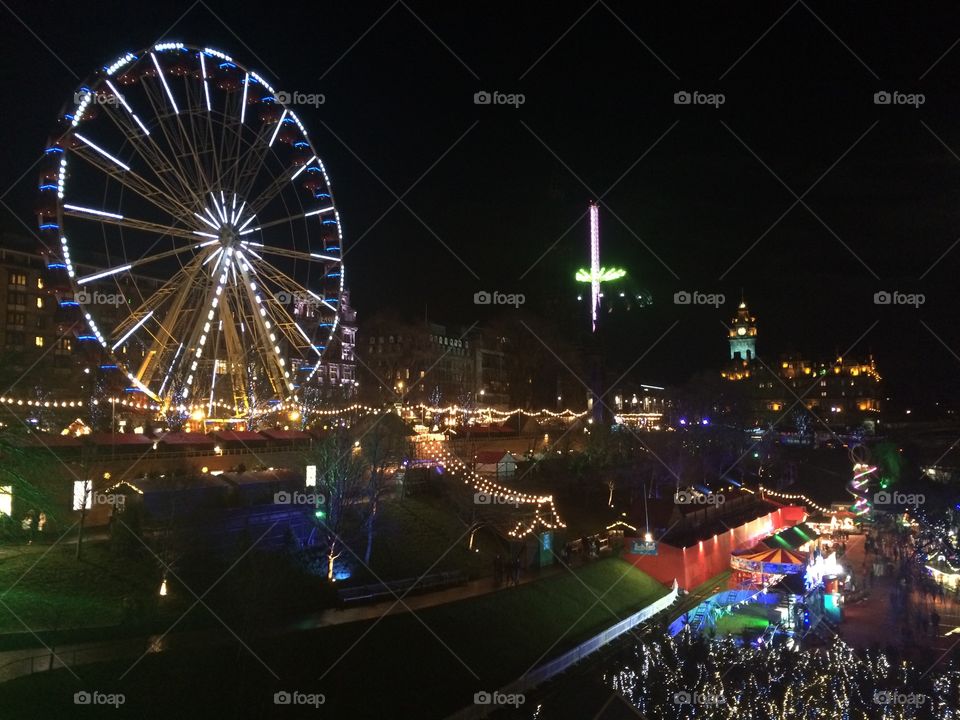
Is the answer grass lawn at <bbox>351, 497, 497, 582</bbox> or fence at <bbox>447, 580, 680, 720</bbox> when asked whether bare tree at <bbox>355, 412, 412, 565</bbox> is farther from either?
fence at <bbox>447, 580, 680, 720</bbox>

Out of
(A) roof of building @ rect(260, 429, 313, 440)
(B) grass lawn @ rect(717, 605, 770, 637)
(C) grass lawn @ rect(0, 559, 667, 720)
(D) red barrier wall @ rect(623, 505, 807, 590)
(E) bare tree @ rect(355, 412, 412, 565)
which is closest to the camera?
(C) grass lawn @ rect(0, 559, 667, 720)

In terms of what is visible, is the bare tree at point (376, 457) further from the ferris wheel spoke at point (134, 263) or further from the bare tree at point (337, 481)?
the ferris wheel spoke at point (134, 263)

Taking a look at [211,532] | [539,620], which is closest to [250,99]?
[211,532]

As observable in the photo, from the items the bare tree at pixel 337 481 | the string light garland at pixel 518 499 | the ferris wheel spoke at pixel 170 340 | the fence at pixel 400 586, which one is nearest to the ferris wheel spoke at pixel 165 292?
the ferris wheel spoke at pixel 170 340

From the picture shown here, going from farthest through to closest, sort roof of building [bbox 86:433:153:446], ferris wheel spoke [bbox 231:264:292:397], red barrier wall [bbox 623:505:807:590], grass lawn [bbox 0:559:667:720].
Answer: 1. ferris wheel spoke [bbox 231:264:292:397]
2. red barrier wall [bbox 623:505:807:590]
3. roof of building [bbox 86:433:153:446]
4. grass lawn [bbox 0:559:667:720]

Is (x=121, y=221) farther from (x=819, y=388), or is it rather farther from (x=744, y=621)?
(x=819, y=388)

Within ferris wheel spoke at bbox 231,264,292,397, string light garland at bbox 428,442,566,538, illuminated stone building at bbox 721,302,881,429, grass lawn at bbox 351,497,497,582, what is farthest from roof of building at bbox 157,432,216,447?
illuminated stone building at bbox 721,302,881,429

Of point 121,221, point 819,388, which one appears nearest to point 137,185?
point 121,221
